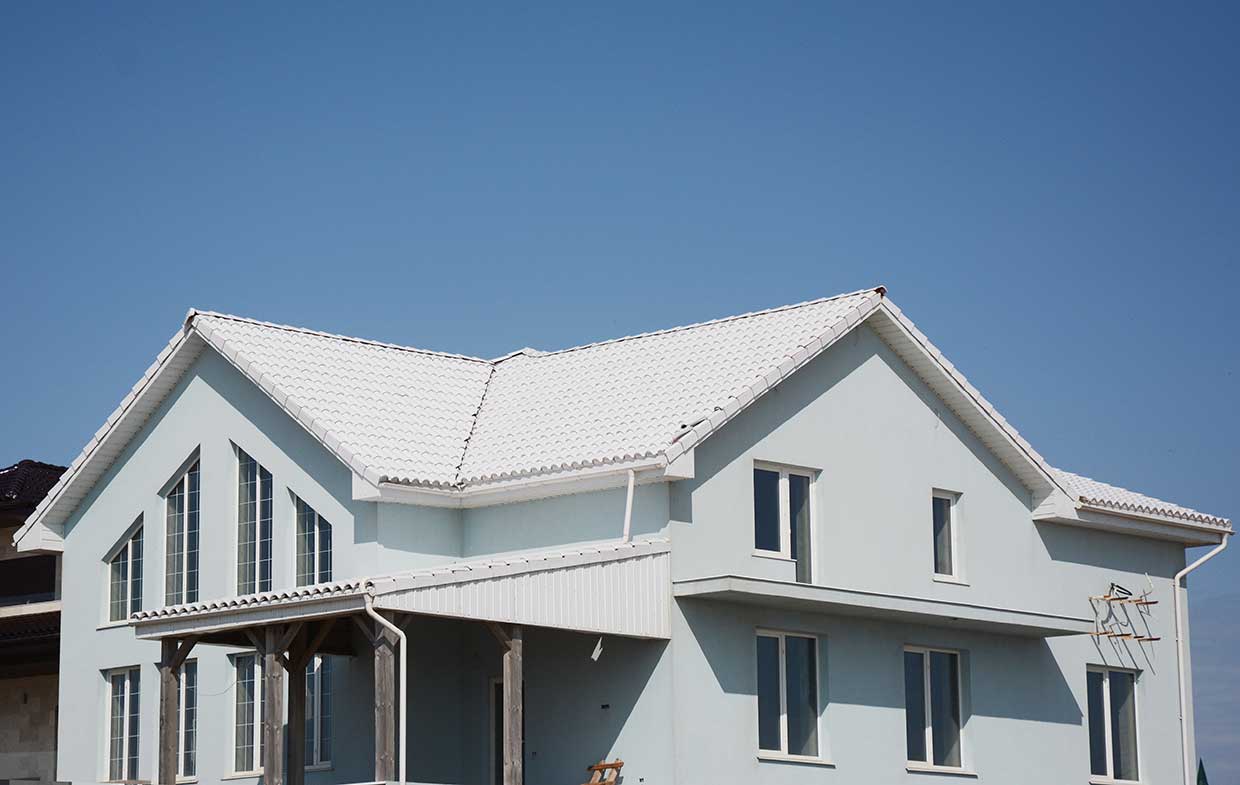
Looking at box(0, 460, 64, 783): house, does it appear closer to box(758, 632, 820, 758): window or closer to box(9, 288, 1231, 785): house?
box(9, 288, 1231, 785): house

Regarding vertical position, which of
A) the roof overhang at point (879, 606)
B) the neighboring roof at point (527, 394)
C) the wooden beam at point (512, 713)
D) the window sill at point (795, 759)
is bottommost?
the window sill at point (795, 759)

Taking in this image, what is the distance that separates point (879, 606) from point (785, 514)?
1.77 meters

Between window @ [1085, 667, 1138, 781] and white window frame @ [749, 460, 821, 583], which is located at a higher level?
white window frame @ [749, 460, 821, 583]

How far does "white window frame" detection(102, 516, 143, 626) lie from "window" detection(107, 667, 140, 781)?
881 mm

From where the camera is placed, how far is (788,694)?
26.9 m

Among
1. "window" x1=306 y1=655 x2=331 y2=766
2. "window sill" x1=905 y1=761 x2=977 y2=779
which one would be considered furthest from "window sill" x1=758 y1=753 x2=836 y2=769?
"window" x1=306 y1=655 x2=331 y2=766

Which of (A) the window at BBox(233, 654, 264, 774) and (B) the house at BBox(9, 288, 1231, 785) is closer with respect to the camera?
(B) the house at BBox(9, 288, 1231, 785)

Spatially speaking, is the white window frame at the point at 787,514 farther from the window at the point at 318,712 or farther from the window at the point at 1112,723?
the window at the point at 1112,723

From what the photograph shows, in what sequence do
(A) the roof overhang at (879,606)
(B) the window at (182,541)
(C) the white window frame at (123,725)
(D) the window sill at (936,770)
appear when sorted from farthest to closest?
(C) the white window frame at (123,725)
(B) the window at (182,541)
(D) the window sill at (936,770)
(A) the roof overhang at (879,606)

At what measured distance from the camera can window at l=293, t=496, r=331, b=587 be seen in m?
27.7

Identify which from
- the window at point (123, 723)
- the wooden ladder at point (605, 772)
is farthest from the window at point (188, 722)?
the wooden ladder at point (605, 772)

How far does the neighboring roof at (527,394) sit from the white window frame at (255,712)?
3.74m

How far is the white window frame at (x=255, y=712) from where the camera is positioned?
2844cm

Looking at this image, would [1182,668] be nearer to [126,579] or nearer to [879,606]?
[879,606]
